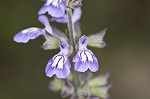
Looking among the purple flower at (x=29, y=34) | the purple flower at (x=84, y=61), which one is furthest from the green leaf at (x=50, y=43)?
the purple flower at (x=84, y=61)

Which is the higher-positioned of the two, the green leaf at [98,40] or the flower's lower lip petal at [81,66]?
the green leaf at [98,40]

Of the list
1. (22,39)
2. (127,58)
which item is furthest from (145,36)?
(22,39)

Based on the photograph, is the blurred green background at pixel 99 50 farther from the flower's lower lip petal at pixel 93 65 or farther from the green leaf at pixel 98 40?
the flower's lower lip petal at pixel 93 65

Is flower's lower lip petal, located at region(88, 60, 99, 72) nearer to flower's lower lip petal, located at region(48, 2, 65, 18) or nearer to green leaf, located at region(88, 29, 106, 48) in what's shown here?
green leaf, located at region(88, 29, 106, 48)

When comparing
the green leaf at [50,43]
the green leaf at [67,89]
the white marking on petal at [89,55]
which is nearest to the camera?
the white marking on petal at [89,55]

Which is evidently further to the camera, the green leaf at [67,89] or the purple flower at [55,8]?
the green leaf at [67,89]

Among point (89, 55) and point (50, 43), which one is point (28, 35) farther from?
point (89, 55)

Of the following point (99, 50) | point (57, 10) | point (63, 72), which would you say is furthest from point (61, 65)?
point (99, 50)
